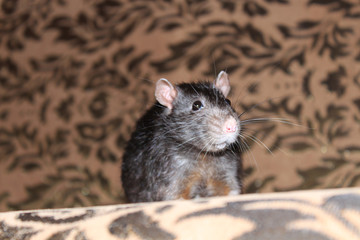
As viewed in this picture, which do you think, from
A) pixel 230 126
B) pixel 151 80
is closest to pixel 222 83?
pixel 230 126

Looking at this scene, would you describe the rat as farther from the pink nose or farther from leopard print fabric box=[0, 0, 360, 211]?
leopard print fabric box=[0, 0, 360, 211]

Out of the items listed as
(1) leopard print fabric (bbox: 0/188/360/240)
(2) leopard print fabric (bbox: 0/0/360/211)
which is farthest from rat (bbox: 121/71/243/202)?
(2) leopard print fabric (bbox: 0/0/360/211)

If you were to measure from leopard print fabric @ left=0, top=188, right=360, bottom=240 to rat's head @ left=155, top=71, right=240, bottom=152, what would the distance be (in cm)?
41

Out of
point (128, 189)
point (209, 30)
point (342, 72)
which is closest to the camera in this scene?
point (128, 189)

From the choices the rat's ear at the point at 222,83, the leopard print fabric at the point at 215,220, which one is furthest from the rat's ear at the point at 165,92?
the leopard print fabric at the point at 215,220

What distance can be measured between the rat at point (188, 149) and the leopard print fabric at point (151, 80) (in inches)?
23.0

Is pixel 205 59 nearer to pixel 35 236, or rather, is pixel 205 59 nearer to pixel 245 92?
pixel 245 92

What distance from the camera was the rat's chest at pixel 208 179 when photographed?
1152mm

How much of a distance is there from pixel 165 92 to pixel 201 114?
0.48 ft

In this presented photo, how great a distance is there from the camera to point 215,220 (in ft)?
2.07

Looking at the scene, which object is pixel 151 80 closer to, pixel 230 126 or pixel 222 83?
pixel 222 83

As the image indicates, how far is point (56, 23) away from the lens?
207cm

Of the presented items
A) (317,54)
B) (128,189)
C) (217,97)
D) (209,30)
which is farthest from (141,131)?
(317,54)

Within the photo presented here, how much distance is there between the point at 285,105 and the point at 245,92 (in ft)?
0.62
